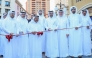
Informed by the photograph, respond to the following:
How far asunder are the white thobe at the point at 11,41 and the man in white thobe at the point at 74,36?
8.17 feet

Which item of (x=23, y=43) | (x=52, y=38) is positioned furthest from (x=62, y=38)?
(x=23, y=43)

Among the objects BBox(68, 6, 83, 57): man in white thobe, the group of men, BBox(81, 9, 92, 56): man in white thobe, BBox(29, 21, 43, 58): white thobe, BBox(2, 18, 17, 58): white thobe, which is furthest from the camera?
BBox(81, 9, 92, 56): man in white thobe

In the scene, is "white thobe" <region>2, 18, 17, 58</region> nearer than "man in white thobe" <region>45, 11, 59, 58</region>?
Yes

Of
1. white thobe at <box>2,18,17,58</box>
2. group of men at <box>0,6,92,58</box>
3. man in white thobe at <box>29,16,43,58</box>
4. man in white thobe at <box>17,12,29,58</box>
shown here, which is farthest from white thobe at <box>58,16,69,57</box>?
white thobe at <box>2,18,17,58</box>

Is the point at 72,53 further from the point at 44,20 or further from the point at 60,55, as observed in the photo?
the point at 44,20

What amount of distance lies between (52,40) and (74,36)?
100cm

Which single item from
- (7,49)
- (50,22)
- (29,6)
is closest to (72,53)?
(50,22)

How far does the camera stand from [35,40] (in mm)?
7957

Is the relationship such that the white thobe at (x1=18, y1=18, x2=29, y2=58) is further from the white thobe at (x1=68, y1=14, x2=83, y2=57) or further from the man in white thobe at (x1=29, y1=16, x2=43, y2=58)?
the white thobe at (x1=68, y1=14, x2=83, y2=57)

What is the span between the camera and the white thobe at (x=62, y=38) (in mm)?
8213

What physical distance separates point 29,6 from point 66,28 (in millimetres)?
88047

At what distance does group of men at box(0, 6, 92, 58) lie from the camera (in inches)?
307

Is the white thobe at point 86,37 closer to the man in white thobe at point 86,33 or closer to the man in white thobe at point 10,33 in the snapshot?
the man in white thobe at point 86,33

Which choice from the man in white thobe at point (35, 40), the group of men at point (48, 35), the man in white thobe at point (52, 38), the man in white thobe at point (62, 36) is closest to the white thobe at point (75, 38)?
the group of men at point (48, 35)
